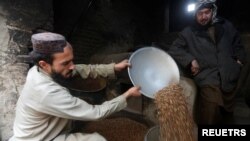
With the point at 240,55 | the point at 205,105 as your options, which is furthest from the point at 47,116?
the point at 240,55

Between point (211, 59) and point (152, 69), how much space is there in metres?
0.79

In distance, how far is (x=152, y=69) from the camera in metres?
2.36

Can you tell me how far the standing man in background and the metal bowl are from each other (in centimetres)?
46

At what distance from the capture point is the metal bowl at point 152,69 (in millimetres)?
2250

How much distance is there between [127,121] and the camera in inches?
126

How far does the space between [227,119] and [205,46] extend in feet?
2.86

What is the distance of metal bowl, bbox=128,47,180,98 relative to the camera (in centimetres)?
225

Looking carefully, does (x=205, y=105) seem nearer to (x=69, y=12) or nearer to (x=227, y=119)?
(x=227, y=119)

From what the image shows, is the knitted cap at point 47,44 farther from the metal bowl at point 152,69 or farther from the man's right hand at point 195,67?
the man's right hand at point 195,67

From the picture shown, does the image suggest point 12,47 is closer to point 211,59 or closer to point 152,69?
point 152,69


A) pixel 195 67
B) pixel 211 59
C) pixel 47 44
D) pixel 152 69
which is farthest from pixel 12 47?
pixel 211 59

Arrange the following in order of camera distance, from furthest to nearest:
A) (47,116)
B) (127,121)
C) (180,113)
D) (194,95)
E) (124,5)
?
(124,5)
(127,121)
(194,95)
(180,113)
(47,116)

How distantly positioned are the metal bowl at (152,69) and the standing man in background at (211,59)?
46 centimetres

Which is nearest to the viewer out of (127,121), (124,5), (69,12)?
(127,121)
